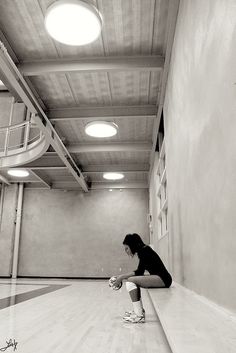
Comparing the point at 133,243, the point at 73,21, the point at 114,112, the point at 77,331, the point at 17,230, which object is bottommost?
the point at 77,331

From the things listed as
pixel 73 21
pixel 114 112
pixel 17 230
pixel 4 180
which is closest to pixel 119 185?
pixel 17 230

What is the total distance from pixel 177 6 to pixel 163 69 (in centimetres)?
151

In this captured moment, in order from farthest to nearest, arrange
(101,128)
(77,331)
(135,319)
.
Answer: (101,128) < (135,319) < (77,331)

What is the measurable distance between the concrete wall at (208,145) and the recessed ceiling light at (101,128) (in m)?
3.66

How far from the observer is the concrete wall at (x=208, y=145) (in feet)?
7.89

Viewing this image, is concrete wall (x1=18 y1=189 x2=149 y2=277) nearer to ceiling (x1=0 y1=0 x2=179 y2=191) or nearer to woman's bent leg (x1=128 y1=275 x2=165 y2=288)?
ceiling (x1=0 y1=0 x2=179 y2=191)

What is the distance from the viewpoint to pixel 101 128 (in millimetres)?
8516

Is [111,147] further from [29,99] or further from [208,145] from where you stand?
[208,145]

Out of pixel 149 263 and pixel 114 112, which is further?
pixel 114 112

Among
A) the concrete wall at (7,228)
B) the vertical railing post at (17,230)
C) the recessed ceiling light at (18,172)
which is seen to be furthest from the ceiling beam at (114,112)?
the concrete wall at (7,228)

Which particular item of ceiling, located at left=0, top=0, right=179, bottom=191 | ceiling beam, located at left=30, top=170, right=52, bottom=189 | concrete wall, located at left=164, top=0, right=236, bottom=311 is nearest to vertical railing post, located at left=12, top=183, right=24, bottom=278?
ceiling beam, located at left=30, top=170, right=52, bottom=189

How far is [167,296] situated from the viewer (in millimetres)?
3729

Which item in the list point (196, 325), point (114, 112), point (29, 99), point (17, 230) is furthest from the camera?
point (17, 230)

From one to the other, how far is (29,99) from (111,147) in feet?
13.7
